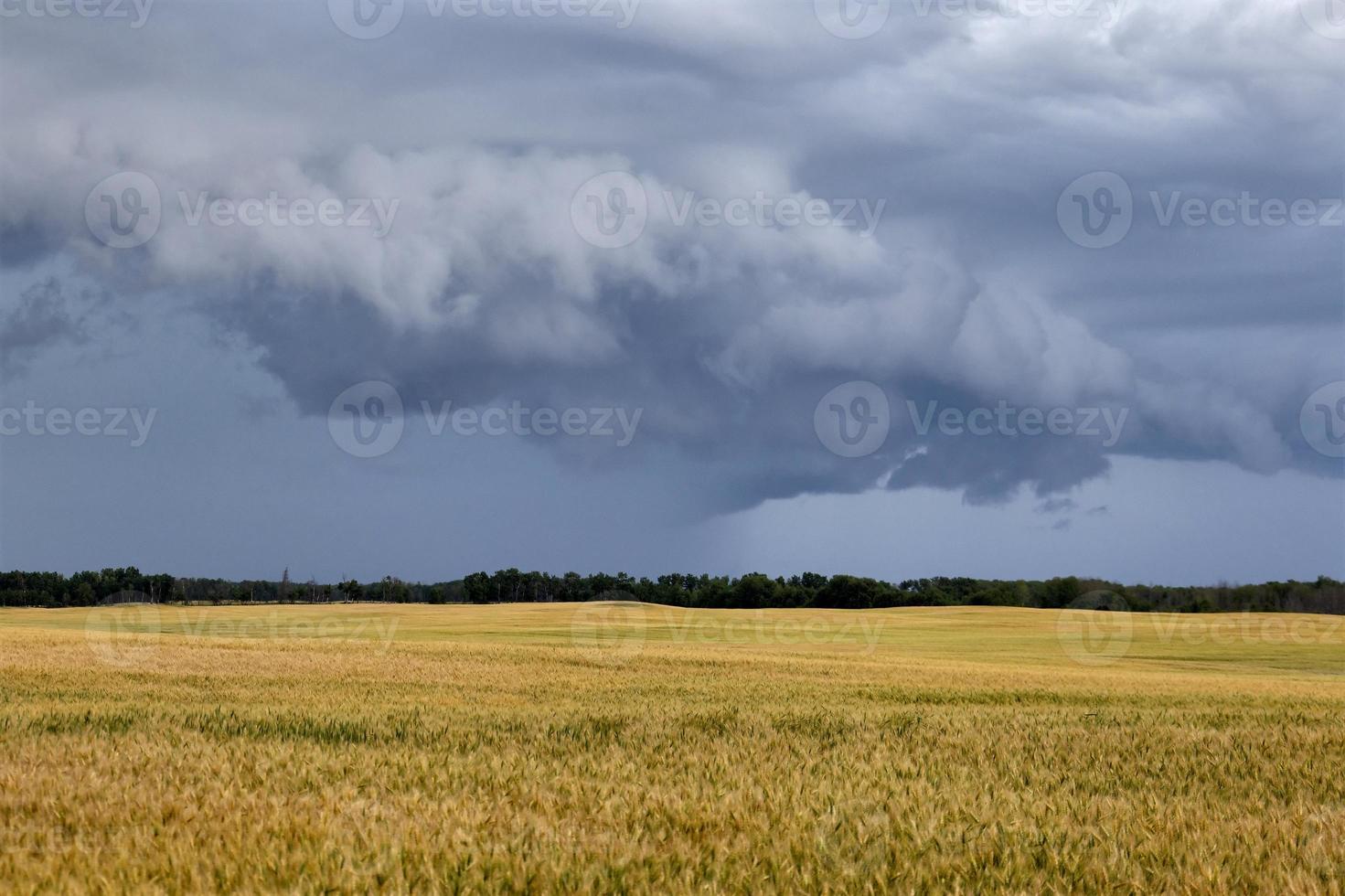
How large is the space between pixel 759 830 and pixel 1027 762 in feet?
13.8

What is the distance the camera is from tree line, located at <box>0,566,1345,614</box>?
375ft

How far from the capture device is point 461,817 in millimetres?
6297

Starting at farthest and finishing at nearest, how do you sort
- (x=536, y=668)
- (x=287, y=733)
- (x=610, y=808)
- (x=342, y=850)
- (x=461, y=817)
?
1. (x=536, y=668)
2. (x=287, y=733)
3. (x=610, y=808)
4. (x=461, y=817)
5. (x=342, y=850)

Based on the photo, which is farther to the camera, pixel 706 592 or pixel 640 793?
pixel 706 592

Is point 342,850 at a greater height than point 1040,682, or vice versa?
point 342,850

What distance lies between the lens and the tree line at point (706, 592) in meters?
114

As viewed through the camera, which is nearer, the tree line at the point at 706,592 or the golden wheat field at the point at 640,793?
the golden wheat field at the point at 640,793

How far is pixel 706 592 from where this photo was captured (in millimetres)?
123438

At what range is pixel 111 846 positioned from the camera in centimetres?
559

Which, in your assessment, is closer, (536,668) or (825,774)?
(825,774)

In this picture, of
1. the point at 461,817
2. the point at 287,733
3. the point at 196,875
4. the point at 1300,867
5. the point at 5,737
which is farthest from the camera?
the point at 287,733

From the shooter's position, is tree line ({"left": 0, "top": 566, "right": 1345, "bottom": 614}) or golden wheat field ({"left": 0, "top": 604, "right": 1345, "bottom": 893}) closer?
golden wheat field ({"left": 0, "top": 604, "right": 1345, "bottom": 893})

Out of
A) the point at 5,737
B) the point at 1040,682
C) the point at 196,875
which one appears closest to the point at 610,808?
the point at 196,875

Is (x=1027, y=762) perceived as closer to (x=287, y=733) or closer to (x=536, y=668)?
(x=287, y=733)
